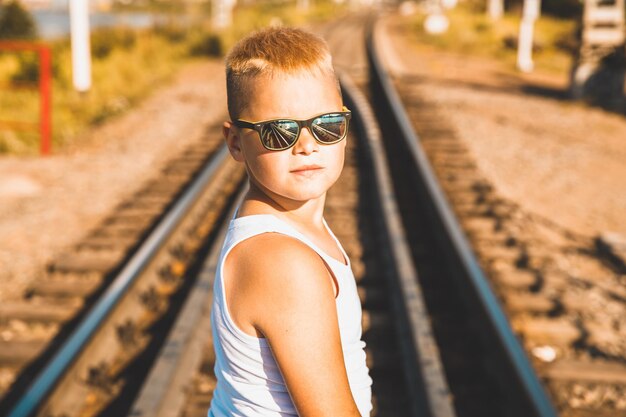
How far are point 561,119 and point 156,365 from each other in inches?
387

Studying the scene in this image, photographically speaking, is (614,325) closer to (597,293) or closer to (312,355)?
(597,293)

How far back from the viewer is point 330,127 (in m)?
1.42

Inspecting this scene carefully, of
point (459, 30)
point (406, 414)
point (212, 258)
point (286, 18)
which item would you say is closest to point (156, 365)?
point (406, 414)

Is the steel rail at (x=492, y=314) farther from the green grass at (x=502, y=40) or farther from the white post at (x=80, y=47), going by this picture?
the green grass at (x=502, y=40)

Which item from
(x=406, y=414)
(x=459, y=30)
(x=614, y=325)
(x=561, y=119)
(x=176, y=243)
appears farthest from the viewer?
(x=459, y=30)

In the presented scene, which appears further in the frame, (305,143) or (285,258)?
(305,143)

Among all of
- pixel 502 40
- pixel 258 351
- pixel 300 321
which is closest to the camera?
pixel 300 321

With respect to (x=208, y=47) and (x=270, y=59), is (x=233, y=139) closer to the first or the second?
(x=270, y=59)

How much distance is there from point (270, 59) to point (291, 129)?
14cm

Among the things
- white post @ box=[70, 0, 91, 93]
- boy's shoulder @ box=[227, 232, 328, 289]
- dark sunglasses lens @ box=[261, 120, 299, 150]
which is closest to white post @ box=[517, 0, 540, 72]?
white post @ box=[70, 0, 91, 93]

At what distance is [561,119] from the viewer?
11891mm

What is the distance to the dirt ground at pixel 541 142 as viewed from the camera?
7.57 metres

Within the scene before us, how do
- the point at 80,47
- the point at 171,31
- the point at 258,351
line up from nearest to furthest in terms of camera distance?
the point at 258,351 < the point at 80,47 < the point at 171,31

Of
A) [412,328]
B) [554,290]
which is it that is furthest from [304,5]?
[412,328]
